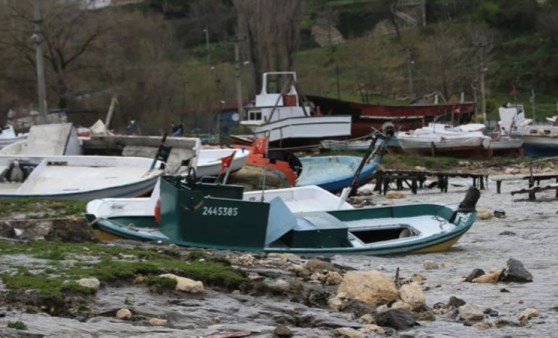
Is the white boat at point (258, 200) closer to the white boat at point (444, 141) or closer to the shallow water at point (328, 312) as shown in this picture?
the shallow water at point (328, 312)

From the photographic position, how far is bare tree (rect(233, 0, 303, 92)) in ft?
227

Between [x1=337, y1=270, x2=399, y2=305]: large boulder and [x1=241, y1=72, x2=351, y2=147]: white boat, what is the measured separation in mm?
35192

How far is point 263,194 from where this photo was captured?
21125 mm

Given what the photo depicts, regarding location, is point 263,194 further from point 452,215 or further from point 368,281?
point 368,281

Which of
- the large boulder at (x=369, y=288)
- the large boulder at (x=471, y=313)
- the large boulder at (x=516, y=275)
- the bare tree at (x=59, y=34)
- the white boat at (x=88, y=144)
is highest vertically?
the bare tree at (x=59, y=34)

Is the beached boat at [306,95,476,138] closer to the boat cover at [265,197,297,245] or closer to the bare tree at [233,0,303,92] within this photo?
the bare tree at [233,0,303,92]

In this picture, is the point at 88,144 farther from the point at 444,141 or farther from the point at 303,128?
the point at 444,141

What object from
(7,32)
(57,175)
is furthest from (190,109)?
(57,175)

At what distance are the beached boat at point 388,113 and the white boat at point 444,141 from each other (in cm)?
599

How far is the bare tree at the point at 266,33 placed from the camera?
69312 mm

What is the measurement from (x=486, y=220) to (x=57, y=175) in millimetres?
10431

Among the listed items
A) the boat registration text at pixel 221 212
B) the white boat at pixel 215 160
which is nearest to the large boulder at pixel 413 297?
the boat registration text at pixel 221 212

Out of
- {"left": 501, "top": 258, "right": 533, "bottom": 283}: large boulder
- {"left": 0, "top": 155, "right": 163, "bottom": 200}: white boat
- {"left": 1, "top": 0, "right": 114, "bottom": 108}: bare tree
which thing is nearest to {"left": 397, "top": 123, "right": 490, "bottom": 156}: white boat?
{"left": 1, "top": 0, "right": 114, "bottom": 108}: bare tree

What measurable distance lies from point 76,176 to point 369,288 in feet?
49.0
